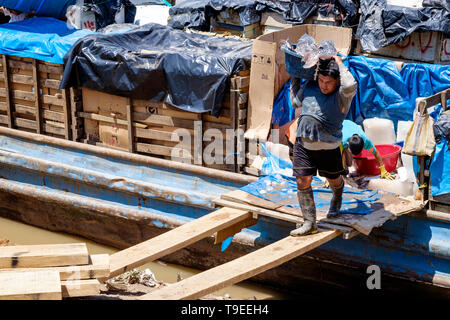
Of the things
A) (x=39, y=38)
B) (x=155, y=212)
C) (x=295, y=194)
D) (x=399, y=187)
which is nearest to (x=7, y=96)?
(x=39, y=38)

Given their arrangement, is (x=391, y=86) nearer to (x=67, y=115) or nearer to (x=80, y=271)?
(x=67, y=115)

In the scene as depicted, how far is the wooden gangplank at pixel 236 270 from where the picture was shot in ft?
15.0

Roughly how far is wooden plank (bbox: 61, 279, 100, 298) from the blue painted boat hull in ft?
5.69

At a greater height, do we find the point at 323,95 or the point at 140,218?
the point at 323,95

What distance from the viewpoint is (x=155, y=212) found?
7.12 meters

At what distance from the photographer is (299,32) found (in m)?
8.05

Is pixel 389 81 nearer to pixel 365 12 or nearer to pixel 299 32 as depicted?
pixel 299 32

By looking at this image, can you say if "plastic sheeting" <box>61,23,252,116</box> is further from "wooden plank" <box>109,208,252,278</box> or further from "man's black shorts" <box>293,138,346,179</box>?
"man's black shorts" <box>293,138,346,179</box>

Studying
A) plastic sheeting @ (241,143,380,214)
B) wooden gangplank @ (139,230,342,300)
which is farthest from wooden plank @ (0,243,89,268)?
plastic sheeting @ (241,143,380,214)

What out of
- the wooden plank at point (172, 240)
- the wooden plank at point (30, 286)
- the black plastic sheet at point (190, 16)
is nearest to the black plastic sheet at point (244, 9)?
the black plastic sheet at point (190, 16)

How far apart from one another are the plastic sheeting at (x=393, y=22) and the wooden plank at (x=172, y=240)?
25.0ft

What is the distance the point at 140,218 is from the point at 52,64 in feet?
9.03

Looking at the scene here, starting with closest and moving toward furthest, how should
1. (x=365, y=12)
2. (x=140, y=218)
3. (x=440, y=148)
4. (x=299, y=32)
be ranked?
(x=440, y=148)
(x=140, y=218)
(x=299, y=32)
(x=365, y=12)
